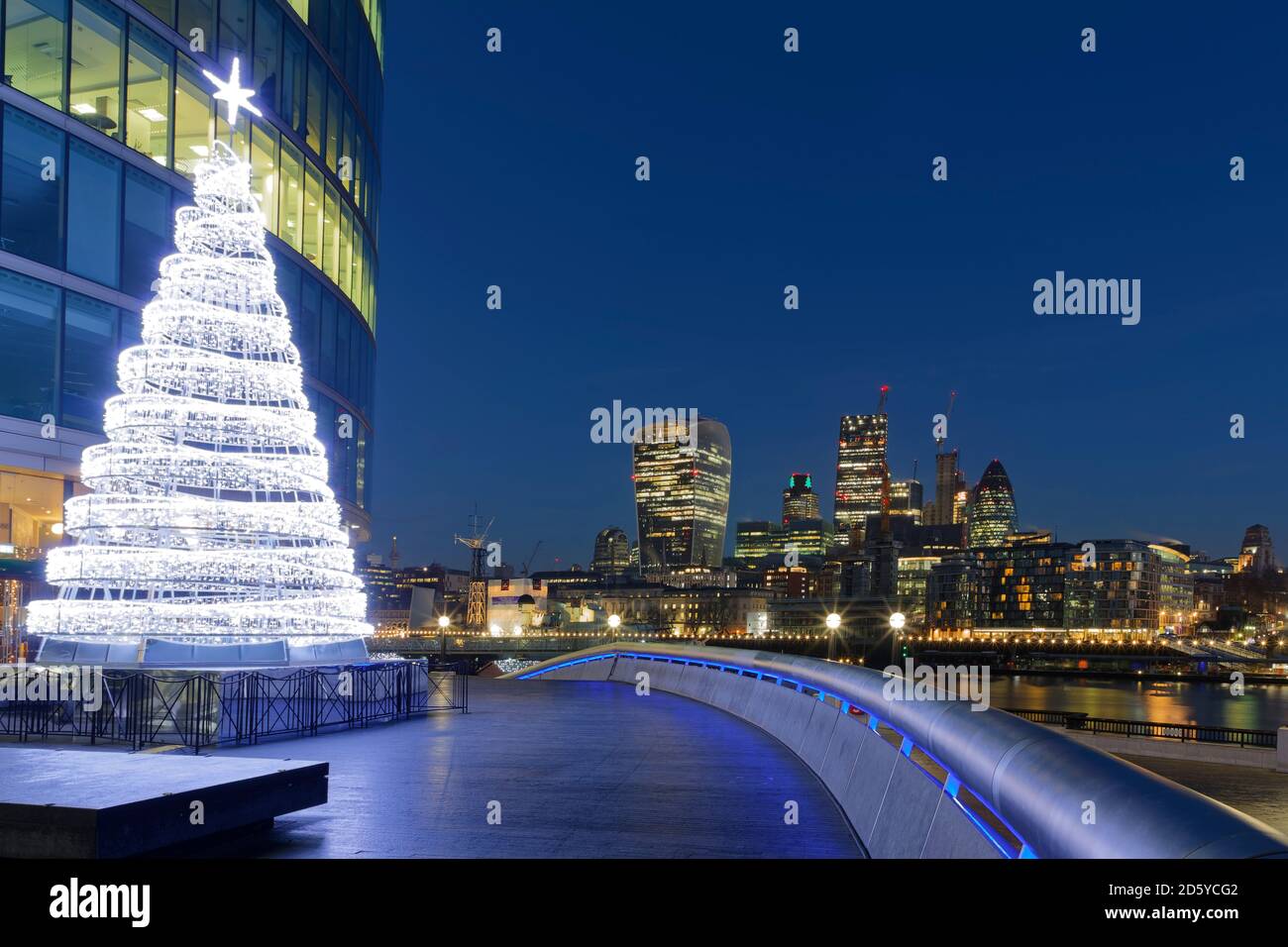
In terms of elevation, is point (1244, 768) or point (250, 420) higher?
point (250, 420)

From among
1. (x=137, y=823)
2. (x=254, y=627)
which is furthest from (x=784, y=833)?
(x=254, y=627)

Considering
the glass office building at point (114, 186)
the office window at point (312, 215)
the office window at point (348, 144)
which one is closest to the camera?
the glass office building at point (114, 186)

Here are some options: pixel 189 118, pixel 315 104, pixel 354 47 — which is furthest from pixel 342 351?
pixel 354 47

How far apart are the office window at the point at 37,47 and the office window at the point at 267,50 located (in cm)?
849

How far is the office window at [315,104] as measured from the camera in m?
40.9

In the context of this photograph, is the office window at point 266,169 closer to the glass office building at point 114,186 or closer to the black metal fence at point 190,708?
the glass office building at point 114,186

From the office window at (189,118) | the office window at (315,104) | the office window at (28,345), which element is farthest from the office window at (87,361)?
the office window at (315,104)

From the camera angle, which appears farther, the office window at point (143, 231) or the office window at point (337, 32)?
the office window at point (337, 32)

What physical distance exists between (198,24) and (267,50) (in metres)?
3.75

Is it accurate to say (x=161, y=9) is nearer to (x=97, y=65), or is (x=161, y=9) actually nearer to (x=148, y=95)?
(x=148, y=95)

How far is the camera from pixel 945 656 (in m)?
183

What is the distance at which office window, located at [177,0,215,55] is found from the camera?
33219 mm
